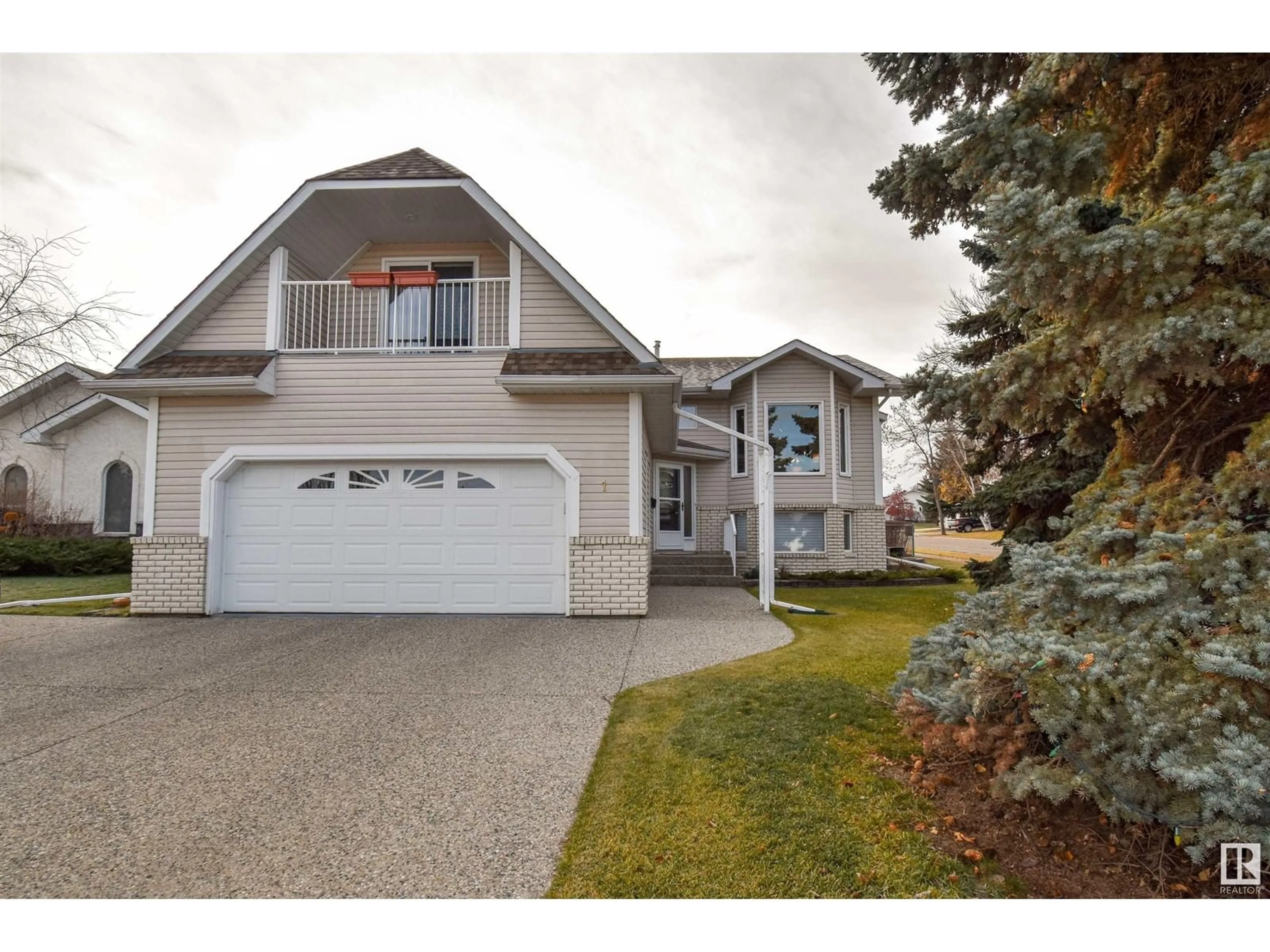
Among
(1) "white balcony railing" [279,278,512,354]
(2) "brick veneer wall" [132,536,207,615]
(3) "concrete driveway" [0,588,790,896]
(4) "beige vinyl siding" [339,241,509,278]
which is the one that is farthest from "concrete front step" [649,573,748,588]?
(2) "brick veneer wall" [132,536,207,615]

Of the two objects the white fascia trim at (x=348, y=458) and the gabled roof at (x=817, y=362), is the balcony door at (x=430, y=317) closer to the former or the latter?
the white fascia trim at (x=348, y=458)

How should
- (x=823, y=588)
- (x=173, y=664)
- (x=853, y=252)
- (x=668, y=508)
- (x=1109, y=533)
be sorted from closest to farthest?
(x=1109, y=533)
(x=173, y=664)
(x=853, y=252)
(x=823, y=588)
(x=668, y=508)

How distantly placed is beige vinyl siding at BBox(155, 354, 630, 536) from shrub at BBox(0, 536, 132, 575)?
23.7 ft

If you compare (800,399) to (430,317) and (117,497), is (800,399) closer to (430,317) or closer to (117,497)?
(430,317)

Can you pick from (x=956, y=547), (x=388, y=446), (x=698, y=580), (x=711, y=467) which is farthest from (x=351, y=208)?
(x=956, y=547)

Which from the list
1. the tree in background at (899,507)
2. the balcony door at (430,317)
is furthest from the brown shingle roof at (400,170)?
the tree in background at (899,507)

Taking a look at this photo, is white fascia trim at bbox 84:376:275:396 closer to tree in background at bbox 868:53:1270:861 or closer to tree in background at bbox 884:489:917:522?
tree in background at bbox 868:53:1270:861

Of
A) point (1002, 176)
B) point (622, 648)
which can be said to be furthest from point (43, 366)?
point (1002, 176)

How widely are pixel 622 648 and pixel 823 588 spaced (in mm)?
7842

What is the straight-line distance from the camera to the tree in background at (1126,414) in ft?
8.04

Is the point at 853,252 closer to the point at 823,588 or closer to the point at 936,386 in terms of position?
the point at 936,386

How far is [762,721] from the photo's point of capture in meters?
4.16

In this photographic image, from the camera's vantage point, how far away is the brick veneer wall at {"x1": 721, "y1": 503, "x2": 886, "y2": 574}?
14891 millimetres

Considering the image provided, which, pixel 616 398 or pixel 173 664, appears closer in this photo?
pixel 173 664
